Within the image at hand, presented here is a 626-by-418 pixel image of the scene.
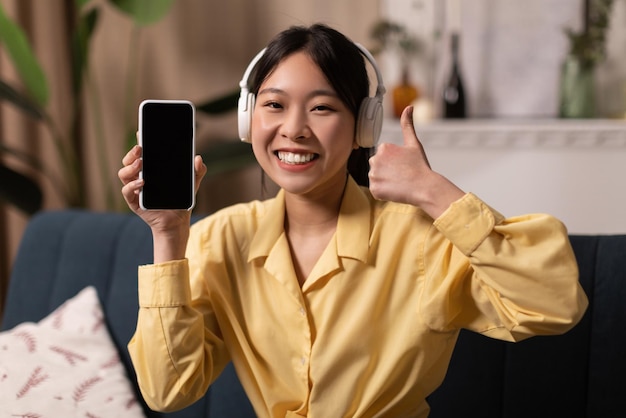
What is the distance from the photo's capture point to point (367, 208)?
125 cm

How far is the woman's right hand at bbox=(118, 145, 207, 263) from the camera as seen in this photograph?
110cm

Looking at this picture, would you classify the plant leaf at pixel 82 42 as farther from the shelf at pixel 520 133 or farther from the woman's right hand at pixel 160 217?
the woman's right hand at pixel 160 217

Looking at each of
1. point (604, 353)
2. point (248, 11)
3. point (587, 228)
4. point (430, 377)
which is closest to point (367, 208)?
point (430, 377)

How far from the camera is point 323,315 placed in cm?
120

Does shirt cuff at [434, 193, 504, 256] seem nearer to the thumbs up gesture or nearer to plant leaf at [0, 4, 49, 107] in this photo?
the thumbs up gesture

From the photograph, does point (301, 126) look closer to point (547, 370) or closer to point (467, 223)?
point (467, 223)

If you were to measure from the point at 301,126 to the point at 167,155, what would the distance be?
0.19 meters

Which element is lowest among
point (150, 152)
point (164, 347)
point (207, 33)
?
point (164, 347)

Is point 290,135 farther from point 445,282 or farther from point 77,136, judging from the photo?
point 77,136

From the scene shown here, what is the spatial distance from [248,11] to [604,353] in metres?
2.31

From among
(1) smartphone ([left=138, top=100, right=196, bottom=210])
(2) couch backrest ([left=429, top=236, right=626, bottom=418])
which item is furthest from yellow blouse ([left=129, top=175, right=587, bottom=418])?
(2) couch backrest ([left=429, top=236, right=626, bottom=418])

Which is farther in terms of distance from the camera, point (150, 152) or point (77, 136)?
point (77, 136)

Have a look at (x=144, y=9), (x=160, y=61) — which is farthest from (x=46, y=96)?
(x=160, y=61)

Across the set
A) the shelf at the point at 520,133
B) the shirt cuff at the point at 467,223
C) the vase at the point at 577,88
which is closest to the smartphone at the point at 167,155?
the shirt cuff at the point at 467,223
